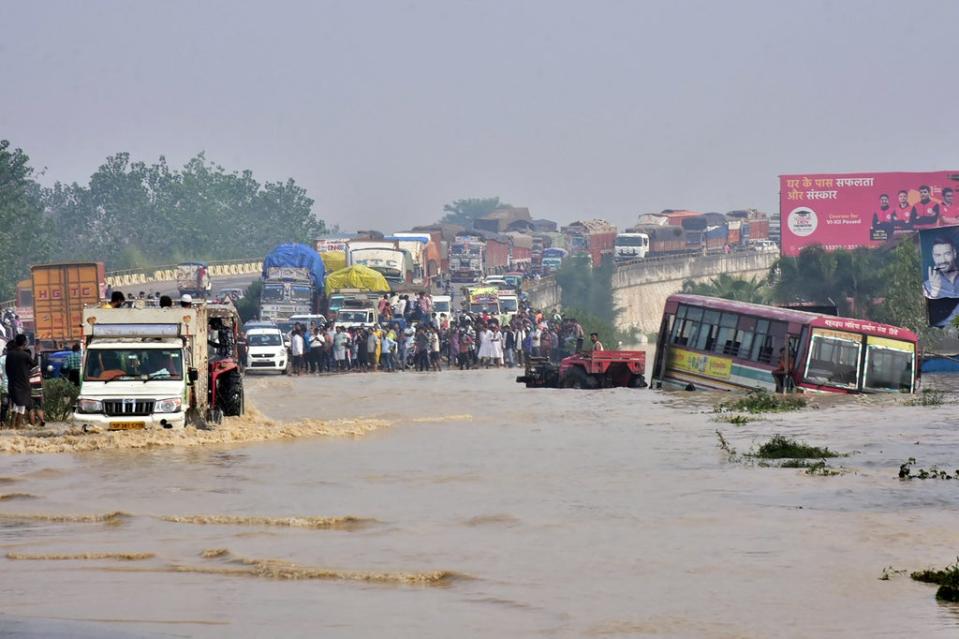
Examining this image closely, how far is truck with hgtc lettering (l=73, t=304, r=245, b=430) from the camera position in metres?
22.4

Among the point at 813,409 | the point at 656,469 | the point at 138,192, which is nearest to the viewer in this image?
the point at 656,469

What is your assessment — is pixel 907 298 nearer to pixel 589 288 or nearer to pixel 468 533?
pixel 589 288

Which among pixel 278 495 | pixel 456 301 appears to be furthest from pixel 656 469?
pixel 456 301

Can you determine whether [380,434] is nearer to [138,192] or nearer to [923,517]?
[923,517]

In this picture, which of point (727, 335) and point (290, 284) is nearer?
point (727, 335)

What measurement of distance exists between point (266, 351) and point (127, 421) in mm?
23597

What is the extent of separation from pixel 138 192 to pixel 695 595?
144m

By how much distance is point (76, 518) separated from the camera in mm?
16969

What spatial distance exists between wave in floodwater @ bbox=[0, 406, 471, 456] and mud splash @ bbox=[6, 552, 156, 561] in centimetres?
827

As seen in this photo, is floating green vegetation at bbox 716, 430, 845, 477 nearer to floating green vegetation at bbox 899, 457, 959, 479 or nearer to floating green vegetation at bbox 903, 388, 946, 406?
floating green vegetation at bbox 899, 457, 959, 479

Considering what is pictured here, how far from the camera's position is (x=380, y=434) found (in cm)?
2753

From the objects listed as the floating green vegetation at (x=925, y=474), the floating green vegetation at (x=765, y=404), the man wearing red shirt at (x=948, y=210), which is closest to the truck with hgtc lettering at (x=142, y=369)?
the floating green vegetation at (x=925, y=474)

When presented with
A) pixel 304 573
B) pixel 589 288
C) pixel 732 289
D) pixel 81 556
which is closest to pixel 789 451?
pixel 304 573

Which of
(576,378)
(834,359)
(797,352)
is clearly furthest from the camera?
(576,378)
